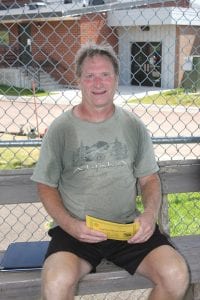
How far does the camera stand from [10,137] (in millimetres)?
10836

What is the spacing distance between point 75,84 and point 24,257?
373 centimetres

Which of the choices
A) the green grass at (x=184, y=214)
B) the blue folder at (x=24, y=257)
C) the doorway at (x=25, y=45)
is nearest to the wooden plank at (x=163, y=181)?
the blue folder at (x=24, y=257)

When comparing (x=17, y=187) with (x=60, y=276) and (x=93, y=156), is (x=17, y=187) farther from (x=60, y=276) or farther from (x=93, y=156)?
(x=60, y=276)

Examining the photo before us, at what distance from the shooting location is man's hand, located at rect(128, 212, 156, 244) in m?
2.51

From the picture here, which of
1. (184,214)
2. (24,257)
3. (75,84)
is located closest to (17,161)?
(75,84)

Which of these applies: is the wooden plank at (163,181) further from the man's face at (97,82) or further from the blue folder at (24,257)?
the man's face at (97,82)

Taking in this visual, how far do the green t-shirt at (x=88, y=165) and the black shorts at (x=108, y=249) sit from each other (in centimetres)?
14

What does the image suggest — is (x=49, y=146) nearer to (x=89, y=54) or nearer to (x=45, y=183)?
(x=45, y=183)

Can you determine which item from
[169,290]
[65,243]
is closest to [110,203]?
[65,243]

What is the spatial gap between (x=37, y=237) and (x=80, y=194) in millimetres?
2353

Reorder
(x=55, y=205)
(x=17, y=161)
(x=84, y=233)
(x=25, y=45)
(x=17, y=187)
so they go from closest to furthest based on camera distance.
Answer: (x=84, y=233), (x=55, y=205), (x=17, y=187), (x=17, y=161), (x=25, y=45)

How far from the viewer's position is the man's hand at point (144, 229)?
8.25 feet

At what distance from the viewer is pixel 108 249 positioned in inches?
104

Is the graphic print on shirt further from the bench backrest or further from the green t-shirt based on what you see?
the bench backrest
